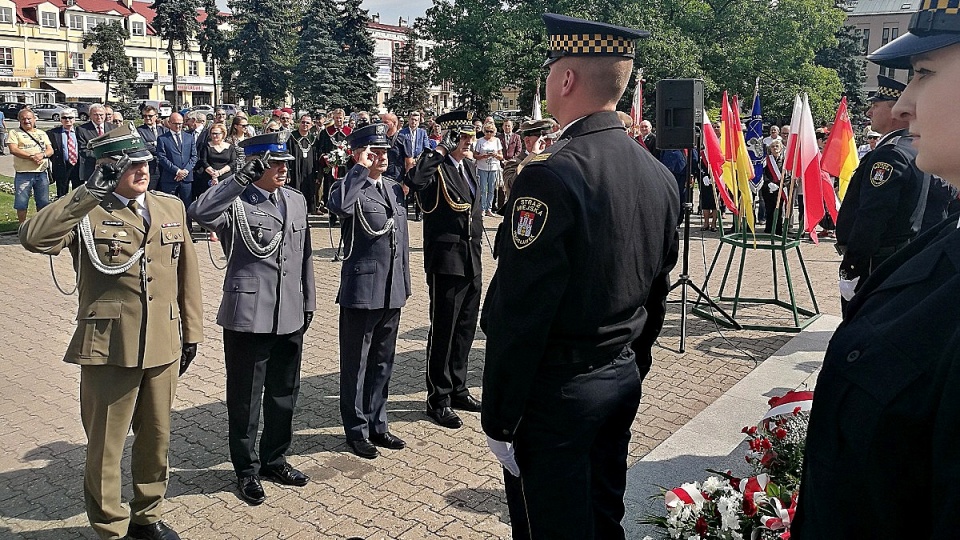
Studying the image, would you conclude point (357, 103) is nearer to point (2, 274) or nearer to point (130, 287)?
point (2, 274)

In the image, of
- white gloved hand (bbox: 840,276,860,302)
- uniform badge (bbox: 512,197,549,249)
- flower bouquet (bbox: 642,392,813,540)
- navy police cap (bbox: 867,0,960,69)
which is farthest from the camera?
white gloved hand (bbox: 840,276,860,302)

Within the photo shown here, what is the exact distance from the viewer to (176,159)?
46.0 ft

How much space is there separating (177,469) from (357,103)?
4811cm

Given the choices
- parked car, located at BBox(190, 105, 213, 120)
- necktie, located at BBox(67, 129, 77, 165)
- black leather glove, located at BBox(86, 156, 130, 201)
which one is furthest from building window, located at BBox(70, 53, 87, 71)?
black leather glove, located at BBox(86, 156, 130, 201)

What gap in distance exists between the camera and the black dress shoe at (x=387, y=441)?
568 cm

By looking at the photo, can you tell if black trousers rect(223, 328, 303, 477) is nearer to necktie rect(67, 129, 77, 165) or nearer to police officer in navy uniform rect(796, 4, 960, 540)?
police officer in navy uniform rect(796, 4, 960, 540)

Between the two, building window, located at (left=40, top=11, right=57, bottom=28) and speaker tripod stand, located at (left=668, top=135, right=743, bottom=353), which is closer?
speaker tripod stand, located at (left=668, top=135, right=743, bottom=353)

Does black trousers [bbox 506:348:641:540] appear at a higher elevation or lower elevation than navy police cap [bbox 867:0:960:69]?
lower

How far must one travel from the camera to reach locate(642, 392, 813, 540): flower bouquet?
11.9 ft

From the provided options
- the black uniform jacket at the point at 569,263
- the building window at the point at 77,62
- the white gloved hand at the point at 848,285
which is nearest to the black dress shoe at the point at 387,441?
the black uniform jacket at the point at 569,263

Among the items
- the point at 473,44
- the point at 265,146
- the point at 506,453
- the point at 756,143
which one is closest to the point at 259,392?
the point at 265,146

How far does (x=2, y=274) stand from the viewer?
11.2 m

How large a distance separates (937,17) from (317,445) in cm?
491

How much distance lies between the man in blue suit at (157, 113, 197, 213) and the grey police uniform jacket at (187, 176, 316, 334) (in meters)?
9.48
